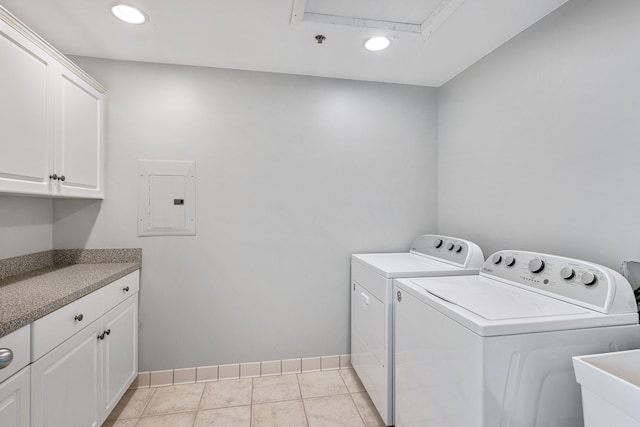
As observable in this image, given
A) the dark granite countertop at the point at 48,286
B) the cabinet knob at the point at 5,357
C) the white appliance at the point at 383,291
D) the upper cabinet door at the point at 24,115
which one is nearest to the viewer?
the cabinet knob at the point at 5,357

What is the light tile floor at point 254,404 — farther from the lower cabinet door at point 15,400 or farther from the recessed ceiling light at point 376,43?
the recessed ceiling light at point 376,43

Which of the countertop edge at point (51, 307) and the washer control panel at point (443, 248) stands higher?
the washer control panel at point (443, 248)

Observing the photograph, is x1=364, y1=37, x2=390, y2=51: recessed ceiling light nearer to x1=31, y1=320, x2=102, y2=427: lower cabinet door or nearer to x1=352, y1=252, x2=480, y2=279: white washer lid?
x1=352, y1=252, x2=480, y2=279: white washer lid

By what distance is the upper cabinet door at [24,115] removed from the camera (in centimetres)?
126

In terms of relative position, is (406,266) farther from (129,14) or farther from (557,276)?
(129,14)

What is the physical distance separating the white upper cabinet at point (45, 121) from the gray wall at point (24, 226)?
0.31 m

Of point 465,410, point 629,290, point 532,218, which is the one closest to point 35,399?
point 465,410

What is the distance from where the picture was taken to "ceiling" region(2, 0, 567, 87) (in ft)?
4.93

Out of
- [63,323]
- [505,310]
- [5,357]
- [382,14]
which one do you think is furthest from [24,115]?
[505,310]

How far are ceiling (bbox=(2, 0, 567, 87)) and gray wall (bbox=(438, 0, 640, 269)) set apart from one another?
0.21 metres

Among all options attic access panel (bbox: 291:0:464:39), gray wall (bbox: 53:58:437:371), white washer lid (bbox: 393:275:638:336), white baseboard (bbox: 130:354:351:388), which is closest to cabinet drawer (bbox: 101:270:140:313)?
gray wall (bbox: 53:58:437:371)

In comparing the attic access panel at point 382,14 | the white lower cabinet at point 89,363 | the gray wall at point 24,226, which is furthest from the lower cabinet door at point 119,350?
the attic access panel at point 382,14

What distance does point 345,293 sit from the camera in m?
2.31

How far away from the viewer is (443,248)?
2041mm
